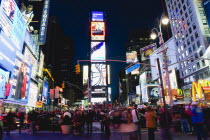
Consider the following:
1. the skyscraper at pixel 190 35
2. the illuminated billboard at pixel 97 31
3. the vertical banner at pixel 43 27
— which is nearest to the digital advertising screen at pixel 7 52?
the vertical banner at pixel 43 27

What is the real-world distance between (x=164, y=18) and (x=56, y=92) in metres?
13.5

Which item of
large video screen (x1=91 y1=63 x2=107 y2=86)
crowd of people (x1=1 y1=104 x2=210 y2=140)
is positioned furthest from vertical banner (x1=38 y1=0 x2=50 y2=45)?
crowd of people (x1=1 y1=104 x2=210 y2=140)

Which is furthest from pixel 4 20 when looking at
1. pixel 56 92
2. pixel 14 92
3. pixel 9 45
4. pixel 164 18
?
pixel 164 18

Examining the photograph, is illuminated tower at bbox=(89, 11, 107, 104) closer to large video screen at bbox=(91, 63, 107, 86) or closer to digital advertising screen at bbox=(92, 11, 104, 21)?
large video screen at bbox=(91, 63, 107, 86)

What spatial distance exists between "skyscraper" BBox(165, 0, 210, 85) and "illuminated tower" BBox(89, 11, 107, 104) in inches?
1297

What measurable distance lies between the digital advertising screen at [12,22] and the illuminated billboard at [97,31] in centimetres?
4019

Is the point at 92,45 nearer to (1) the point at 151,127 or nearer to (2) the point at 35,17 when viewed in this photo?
(2) the point at 35,17

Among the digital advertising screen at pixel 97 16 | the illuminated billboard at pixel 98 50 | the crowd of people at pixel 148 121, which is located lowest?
the crowd of people at pixel 148 121

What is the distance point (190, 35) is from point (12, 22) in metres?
55.2

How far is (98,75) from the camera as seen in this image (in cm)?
7875

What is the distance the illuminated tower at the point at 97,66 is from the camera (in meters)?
77.8

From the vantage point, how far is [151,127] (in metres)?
8.88

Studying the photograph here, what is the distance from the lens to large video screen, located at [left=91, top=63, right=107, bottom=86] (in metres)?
78.3

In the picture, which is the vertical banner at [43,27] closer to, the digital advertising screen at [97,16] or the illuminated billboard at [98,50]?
the illuminated billboard at [98,50]
